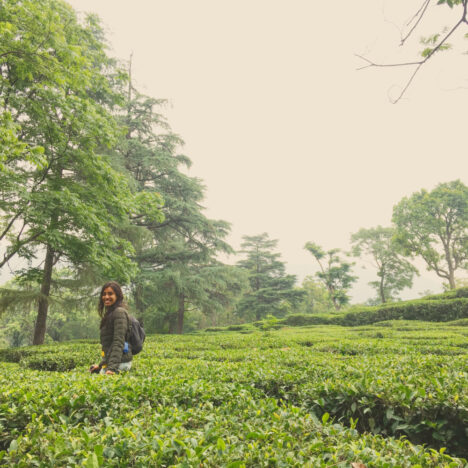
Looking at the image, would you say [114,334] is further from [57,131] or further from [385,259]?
[385,259]

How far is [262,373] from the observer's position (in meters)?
3.91

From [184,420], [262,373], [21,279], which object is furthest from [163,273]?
[184,420]

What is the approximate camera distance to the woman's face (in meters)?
4.26

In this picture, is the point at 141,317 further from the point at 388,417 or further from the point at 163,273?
the point at 388,417

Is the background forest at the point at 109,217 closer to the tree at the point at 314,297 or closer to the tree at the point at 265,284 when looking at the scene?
the tree at the point at 265,284

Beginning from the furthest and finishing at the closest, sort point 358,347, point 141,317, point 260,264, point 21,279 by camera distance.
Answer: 1. point 260,264
2. point 141,317
3. point 21,279
4. point 358,347

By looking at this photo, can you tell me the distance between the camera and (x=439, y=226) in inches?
1086

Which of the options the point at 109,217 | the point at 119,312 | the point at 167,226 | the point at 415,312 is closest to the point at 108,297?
the point at 119,312

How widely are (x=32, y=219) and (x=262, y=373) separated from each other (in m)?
7.98

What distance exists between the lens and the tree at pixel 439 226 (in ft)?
89.1

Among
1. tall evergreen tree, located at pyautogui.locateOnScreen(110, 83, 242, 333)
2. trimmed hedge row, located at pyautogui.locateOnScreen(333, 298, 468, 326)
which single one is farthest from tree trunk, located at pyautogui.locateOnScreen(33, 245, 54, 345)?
trimmed hedge row, located at pyautogui.locateOnScreen(333, 298, 468, 326)

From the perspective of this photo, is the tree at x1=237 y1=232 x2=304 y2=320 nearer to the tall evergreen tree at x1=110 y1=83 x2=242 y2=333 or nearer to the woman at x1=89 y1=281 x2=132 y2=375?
the tall evergreen tree at x1=110 y1=83 x2=242 y2=333

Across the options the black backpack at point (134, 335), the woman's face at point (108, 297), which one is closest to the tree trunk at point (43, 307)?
the woman's face at point (108, 297)

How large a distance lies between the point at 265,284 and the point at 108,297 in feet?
107
